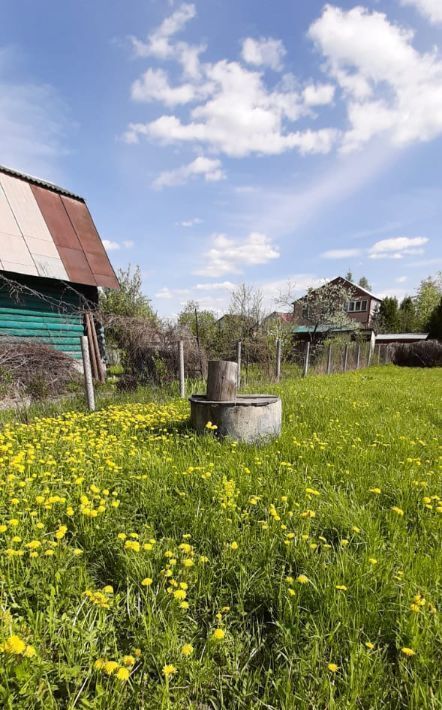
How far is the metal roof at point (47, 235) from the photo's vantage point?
9984 mm

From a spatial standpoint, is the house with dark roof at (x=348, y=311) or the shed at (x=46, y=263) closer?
the shed at (x=46, y=263)

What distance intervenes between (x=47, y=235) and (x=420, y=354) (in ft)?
72.0

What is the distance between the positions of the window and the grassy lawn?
46544 millimetres

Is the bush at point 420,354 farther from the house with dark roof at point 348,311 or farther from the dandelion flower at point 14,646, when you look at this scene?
the dandelion flower at point 14,646

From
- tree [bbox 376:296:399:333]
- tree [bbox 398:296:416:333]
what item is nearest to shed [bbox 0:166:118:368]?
tree [bbox 376:296:399:333]

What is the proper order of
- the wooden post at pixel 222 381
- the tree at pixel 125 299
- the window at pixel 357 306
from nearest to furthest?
the wooden post at pixel 222 381
the tree at pixel 125 299
the window at pixel 357 306

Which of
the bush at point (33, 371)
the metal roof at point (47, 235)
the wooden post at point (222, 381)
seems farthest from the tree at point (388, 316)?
the wooden post at point (222, 381)

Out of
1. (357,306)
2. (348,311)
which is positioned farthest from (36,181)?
(357,306)

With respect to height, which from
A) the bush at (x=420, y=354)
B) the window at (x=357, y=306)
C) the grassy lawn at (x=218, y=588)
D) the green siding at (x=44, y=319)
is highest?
the window at (x=357, y=306)

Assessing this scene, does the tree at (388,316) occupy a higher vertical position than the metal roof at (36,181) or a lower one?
lower

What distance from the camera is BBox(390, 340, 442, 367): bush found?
22812 mm

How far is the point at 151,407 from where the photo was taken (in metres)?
6.36

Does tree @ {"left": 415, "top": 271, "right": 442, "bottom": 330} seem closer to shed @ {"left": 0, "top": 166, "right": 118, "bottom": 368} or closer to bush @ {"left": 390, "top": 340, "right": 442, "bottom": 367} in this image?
bush @ {"left": 390, "top": 340, "right": 442, "bottom": 367}

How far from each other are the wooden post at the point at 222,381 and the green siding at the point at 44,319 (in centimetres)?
745
